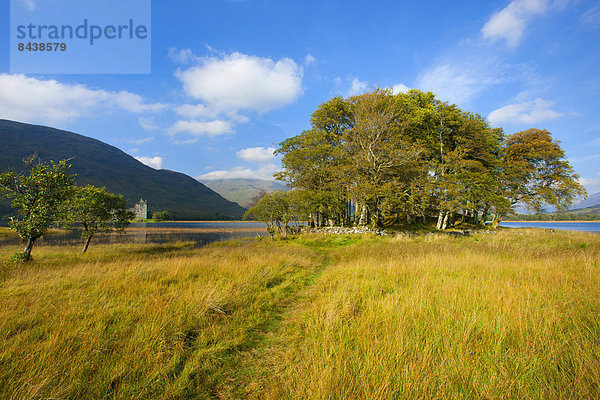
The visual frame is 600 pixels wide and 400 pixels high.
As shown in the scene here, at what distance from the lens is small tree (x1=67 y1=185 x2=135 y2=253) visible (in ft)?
52.8

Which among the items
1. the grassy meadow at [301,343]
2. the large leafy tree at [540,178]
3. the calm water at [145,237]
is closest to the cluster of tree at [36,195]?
the grassy meadow at [301,343]

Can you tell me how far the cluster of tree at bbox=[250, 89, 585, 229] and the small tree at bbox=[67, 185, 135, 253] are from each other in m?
12.5

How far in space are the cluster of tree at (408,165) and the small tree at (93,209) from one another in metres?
12.5

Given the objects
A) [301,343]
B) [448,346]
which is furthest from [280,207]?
[448,346]

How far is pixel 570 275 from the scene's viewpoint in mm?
5816

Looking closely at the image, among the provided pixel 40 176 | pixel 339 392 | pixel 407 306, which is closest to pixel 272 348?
pixel 339 392

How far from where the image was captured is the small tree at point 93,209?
16.1 metres

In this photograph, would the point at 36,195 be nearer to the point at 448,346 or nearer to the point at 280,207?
the point at 280,207

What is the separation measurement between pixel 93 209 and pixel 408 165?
1131 inches

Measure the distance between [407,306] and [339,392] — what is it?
2.64 meters

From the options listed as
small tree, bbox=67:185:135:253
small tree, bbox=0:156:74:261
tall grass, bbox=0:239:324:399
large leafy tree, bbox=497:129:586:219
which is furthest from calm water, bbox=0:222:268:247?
large leafy tree, bbox=497:129:586:219

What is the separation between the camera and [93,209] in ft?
54.5

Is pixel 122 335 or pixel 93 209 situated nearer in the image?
pixel 122 335

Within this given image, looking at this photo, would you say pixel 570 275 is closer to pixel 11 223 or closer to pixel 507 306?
pixel 507 306
